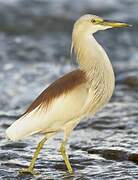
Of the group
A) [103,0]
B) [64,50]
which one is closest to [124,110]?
[64,50]

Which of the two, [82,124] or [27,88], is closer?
[82,124]

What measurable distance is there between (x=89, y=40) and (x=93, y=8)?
10.4 m

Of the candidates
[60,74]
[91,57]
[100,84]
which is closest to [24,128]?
[100,84]

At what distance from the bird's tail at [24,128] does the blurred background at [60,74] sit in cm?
41

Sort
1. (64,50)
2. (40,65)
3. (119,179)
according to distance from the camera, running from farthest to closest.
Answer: (64,50) → (40,65) → (119,179)

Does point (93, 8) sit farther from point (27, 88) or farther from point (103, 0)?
point (27, 88)

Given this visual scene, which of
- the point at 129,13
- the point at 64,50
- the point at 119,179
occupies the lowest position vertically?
the point at 119,179

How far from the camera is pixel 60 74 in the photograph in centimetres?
1160

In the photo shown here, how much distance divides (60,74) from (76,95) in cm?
556

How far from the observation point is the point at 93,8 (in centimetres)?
1659

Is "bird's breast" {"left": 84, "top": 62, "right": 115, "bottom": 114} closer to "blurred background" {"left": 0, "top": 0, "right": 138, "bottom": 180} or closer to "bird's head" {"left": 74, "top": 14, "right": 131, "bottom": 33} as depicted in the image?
"bird's head" {"left": 74, "top": 14, "right": 131, "bottom": 33}

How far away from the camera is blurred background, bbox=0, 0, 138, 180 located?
6609 mm

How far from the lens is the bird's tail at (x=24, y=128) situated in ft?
19.9

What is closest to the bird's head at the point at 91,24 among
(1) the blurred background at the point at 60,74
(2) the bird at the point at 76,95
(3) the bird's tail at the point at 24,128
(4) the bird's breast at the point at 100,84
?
(2) the bird at the point at 76,95
